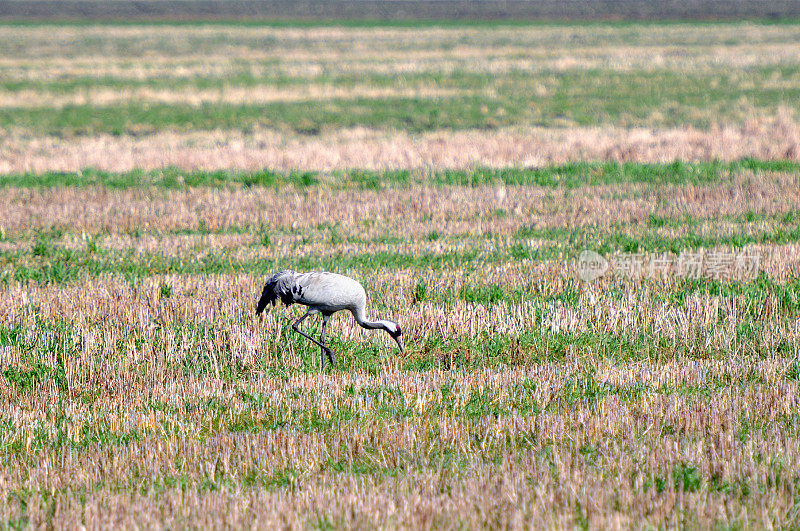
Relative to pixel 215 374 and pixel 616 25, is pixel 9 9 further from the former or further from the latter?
pixel 215 374

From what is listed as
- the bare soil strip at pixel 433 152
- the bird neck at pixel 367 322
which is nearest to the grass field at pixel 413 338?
the bare soil strip at pixel 433 152

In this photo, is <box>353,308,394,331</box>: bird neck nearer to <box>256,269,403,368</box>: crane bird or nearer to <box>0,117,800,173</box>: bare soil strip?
<box>256,269,403,368</box>: crane bird

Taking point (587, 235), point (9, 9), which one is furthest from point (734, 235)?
point (9, 9)

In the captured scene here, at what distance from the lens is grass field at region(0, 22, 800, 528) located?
4.74 m

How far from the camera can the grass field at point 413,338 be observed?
4.74 m

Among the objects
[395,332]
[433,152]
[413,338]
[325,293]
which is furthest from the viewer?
[433,152]

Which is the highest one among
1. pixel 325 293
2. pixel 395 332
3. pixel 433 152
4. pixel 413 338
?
pixel 325 293

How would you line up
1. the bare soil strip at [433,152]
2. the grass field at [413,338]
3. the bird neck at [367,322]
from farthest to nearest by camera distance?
the bare soil strip at [433,152]
the bird neck at [367,322]
the grass field at [413,338]

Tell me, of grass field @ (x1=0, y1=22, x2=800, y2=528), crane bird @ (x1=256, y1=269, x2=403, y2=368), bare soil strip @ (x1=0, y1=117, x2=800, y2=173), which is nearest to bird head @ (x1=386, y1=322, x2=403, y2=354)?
crane bird @ (x1=256, y1=269, x2=403, y2=368)

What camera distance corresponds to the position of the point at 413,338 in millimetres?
8172

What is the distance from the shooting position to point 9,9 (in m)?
144

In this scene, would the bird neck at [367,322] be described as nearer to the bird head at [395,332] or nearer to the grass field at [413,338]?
the bird head at [395,332]

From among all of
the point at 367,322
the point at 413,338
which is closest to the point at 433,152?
the point at 413,338

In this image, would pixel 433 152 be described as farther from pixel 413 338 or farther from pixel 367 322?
pixel 367 322
